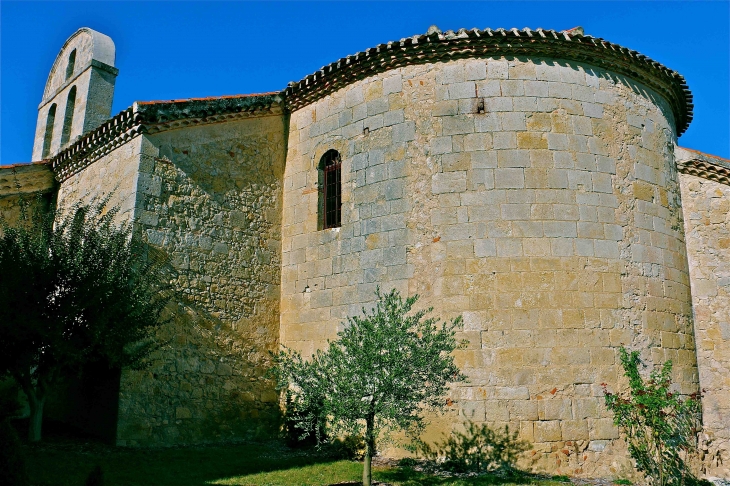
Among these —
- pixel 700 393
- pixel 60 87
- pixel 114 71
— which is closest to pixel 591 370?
pixel 700 393

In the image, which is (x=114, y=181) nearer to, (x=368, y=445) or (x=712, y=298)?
(x=368, y=445)

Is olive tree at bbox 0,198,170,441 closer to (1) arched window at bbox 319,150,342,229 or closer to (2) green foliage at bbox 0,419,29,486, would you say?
(2) green foliage at bbox 0,419,29,486

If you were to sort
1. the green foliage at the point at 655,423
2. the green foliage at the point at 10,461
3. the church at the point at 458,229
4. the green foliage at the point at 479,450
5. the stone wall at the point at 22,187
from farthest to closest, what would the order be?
the stone wall at the point at 22,187, the church at the point at 458,229, the green foliage at the point at 479,450, the green foliage at the point at 655,423, the green foliage at the point at 10,461

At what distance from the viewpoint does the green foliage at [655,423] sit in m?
8.92

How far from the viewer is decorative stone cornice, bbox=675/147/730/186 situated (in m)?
11.4

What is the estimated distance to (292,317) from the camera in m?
11.9

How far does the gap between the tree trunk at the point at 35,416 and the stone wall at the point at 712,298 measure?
10.4 metres

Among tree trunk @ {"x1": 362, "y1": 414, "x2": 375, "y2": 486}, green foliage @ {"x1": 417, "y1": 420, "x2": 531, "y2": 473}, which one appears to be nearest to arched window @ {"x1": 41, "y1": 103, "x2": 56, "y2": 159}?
tree trunk @ {"x1": 362, "y1": 414, "x2": 375, "y2": 486}

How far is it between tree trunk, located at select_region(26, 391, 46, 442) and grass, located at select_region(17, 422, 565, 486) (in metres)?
0.24

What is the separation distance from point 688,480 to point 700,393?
1440 millimetres

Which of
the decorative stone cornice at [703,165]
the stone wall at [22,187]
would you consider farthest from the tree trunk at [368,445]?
the stone wall at [22,187]

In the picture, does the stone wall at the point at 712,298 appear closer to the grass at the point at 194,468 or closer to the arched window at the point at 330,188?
the grass at the point at 194,468

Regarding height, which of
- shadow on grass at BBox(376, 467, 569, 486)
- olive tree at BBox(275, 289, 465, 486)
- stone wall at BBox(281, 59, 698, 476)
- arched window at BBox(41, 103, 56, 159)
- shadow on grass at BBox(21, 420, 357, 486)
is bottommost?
shadow on grass at BBox(376, 467, 569, 486)

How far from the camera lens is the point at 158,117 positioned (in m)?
11.2
